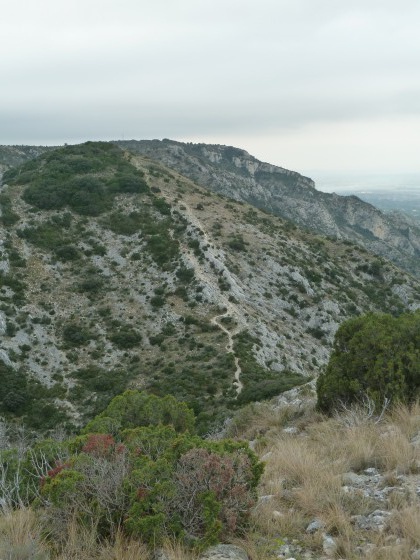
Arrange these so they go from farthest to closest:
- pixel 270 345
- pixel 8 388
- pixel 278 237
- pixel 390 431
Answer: pixel 278 237 → pixel 270 345 → pixel 8 388 → pixel 390 431

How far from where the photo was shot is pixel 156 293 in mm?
41125

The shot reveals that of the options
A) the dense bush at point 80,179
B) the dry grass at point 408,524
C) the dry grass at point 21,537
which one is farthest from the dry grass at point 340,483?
the dense bush at point 80,179

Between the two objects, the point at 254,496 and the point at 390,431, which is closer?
the point at 254,496

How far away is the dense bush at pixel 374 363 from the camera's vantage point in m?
9.06

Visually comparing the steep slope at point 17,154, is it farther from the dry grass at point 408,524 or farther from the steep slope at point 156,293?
the dry grass at point 408,524

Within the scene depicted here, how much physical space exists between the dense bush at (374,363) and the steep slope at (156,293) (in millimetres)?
10721

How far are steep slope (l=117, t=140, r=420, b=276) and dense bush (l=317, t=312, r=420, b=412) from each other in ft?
341

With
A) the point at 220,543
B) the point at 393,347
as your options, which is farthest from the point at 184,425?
the point at 220,543

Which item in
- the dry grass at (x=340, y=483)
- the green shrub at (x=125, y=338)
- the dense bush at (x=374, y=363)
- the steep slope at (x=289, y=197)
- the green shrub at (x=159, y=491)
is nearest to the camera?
the dry grass at (x=340, y=483)

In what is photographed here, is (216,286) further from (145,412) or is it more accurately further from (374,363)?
(374,363)

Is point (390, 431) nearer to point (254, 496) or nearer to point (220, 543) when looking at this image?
point (254, 496)

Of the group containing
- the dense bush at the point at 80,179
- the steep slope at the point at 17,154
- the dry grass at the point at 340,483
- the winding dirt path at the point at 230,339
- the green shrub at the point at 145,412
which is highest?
the steep slope at the point at 17,154

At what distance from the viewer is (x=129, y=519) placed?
439cm

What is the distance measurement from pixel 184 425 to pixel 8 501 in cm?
627
